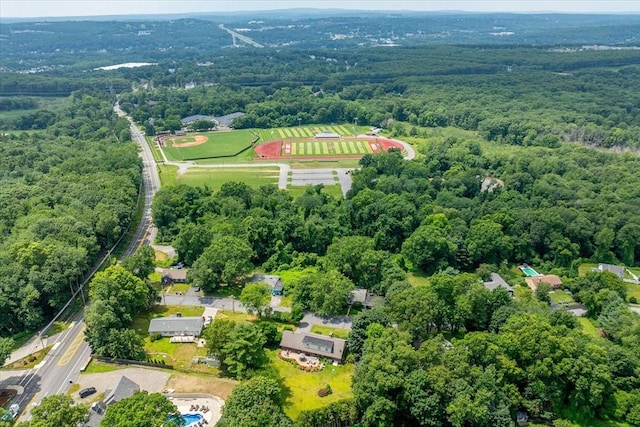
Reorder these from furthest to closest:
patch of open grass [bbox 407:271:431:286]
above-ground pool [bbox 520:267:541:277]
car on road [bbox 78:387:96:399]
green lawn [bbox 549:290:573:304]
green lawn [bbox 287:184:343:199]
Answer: green lawn [bbox 287:184:343:199] < above-ground pool [bbox 520:267:541:277] < patch of open grass [bbox 407:271:431:286] < green lawn [bbox 549:290:573:304] < car on road [bbox 78:387:96:399]

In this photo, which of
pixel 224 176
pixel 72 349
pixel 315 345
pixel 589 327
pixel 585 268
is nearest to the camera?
pixel 315 345

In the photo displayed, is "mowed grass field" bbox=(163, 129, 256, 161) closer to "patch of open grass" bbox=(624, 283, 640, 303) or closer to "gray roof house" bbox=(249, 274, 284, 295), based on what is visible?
"gray roof house" bbox=(249, 274, 284, 295)

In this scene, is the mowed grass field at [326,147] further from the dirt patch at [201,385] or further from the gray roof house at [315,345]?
the dirt patch at [201,385]

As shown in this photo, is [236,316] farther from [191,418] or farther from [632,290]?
[632,290]

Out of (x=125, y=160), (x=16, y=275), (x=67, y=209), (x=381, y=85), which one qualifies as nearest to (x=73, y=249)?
(x=16, y=275)

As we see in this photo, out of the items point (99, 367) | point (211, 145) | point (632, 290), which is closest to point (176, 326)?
point (99, 367)

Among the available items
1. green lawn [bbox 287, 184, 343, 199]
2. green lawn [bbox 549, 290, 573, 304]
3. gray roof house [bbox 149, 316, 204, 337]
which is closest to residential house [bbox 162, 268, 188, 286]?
gray roof house [bbox 149, 316, 204, 337]
